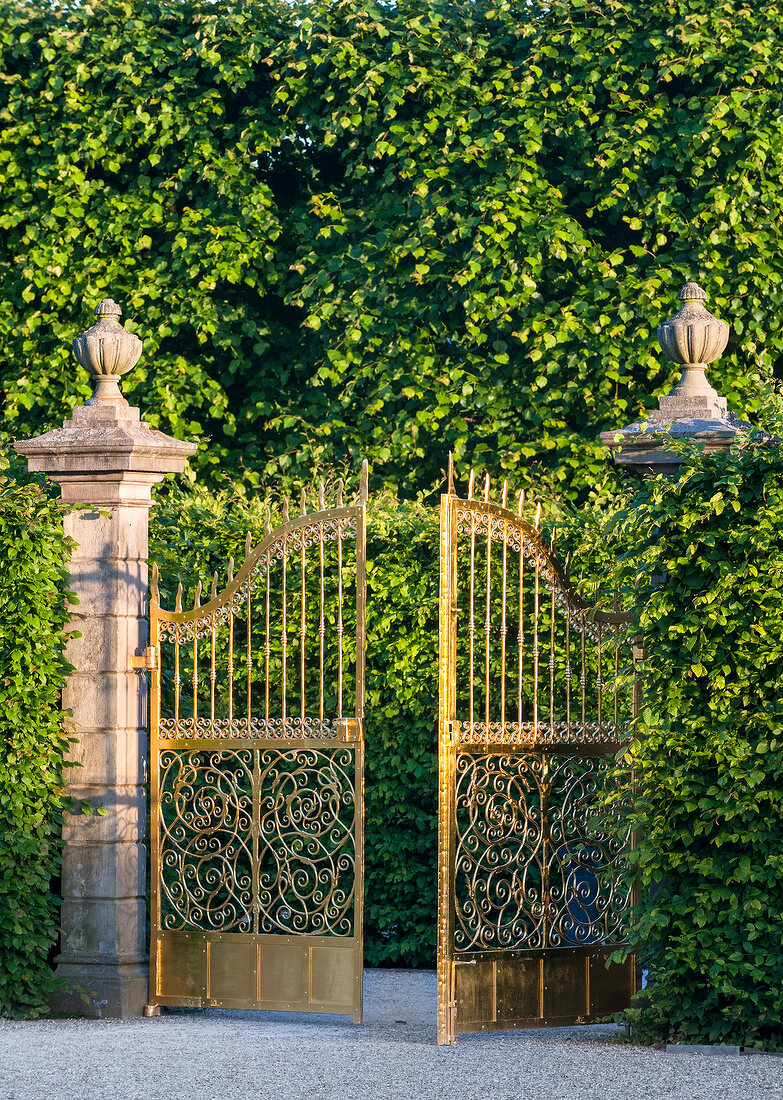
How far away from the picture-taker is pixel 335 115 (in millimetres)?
11898

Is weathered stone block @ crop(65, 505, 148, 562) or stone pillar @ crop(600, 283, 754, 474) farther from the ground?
stone pillar @ crop(600, 283, 754, 474)

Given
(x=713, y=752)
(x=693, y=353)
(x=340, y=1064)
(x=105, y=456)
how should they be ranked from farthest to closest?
(x=105, y=456) < (x=693, y=353) < (x=713, y=752) < (x=340, y=1064)

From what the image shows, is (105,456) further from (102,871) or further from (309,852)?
(309,852)

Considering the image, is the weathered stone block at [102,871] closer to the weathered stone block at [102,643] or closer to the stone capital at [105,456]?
the weathered stone block at [102,643]

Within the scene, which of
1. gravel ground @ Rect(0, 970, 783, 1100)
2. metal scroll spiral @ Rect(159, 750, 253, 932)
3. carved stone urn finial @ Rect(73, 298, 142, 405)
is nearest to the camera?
gravel ground @ Rect(0, 970, 783, 1100)

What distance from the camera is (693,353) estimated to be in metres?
7.54

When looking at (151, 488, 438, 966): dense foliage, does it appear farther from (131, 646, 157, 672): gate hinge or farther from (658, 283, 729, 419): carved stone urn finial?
(658, 283, 729, 419): carved stone urn finial

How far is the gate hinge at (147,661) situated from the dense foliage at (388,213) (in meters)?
4.25

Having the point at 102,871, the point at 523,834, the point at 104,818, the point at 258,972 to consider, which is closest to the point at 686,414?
the point at 523,834

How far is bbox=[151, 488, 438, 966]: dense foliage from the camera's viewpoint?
8.66 meters

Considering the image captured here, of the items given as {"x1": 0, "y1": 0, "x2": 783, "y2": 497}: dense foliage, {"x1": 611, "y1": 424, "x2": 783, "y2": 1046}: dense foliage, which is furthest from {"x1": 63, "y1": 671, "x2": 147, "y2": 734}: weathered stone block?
{"x1": 0, "y1": 0, "x2": 783, "y2": 497}: dense foliage

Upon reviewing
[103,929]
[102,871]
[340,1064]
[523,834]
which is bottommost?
[340,1064]

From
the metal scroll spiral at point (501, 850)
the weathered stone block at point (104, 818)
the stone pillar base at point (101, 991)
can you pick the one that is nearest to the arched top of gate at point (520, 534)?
the metal scroll spiral at point (501, 850)

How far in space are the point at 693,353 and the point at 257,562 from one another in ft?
7.80
